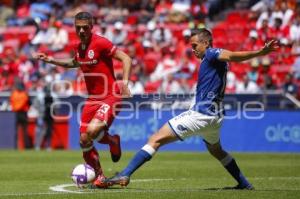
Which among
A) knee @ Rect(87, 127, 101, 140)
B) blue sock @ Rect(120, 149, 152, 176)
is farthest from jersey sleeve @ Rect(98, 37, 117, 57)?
blue sock @ Rect(120, 149, 152, 176)

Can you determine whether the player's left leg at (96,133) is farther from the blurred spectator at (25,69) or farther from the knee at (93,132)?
the blurred spectator at (25,69)

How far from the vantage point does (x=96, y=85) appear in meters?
12.5

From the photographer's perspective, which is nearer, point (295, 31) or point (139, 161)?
point (139, 161)

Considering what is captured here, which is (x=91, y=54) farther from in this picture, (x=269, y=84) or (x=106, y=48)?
(x=269, y=84)

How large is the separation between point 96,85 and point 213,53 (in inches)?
87.5

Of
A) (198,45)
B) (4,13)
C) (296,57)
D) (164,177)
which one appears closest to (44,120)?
(296,57)

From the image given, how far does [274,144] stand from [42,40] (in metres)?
11.2

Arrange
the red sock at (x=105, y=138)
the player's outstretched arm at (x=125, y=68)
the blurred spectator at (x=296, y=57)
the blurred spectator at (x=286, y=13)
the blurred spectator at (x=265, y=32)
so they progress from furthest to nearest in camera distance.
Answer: the blurred spectator at (x=286, y=13)
the blurred spectator at (x=265, y=32)
the blurred spectator at (x=296, y=57)
the red sock at (x=105, y=138)
the player's outstretched arm at (x=125, y=68)

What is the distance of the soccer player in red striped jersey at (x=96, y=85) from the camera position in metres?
12.1

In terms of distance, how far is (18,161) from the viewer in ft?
62.8

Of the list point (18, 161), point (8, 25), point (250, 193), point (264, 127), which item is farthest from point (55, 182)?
point (8, 25)

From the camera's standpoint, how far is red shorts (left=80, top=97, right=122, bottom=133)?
39.9ft

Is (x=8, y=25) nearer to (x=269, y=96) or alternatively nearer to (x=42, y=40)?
(x=42, y=40)

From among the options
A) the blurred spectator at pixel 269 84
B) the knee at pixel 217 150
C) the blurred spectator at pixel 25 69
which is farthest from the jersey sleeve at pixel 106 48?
the blurred spectator at pixel 25 69
